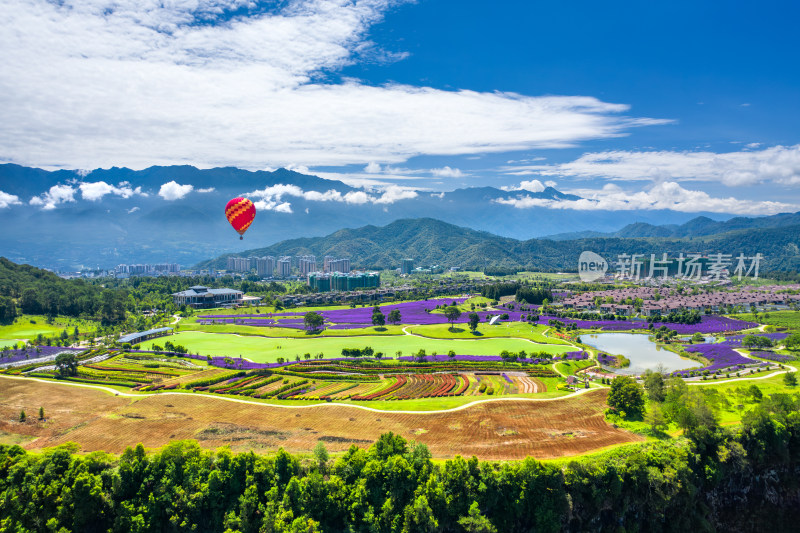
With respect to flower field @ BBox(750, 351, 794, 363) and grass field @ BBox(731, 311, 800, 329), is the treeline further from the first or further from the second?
grass field @ BBox(731, 311, 800, 329)

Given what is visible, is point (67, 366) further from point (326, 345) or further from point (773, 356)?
point (773, 356)

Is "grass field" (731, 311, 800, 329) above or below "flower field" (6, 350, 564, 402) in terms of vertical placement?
above

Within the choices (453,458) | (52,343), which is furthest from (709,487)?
(52,343)

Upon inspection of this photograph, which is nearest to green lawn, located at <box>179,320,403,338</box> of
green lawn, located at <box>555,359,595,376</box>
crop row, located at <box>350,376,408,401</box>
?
crop row, located at <box>350,376,408,401</box>

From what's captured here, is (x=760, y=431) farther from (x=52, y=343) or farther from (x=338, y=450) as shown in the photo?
(x=52, y=343)

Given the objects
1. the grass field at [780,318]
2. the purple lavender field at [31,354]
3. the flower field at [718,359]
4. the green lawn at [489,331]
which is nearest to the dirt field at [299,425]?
the purple lavender field at [31,354]

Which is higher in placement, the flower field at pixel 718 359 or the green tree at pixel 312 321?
the flower field at pixel 718 359

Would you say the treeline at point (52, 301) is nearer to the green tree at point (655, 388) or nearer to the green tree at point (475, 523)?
the green tree at point (475, 523)
